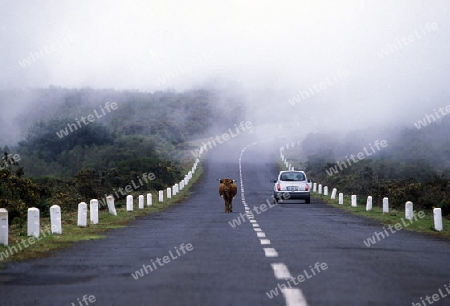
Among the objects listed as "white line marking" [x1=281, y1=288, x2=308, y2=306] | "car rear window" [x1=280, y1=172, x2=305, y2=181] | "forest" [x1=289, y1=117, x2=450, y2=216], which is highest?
"white line marking" [x1=281, y1=288, x2=308, y2=306]

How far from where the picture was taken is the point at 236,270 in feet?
36.9

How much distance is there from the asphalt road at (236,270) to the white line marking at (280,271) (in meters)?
0.01

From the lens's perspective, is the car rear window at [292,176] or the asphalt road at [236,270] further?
the car rear window at [292,176]

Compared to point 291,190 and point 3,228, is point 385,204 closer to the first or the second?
point 291,190

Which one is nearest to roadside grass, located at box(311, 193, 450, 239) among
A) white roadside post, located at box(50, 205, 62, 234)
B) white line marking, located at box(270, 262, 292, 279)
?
white line marking, located at box(270, 262, 292, 279)

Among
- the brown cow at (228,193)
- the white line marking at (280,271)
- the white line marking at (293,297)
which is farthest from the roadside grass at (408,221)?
the white line marking at (293,297)

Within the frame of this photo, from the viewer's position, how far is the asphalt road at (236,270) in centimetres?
887

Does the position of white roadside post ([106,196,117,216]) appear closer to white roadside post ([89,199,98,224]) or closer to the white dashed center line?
white roadside post ([89,199,98,224])

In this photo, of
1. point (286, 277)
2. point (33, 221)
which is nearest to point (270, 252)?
point (286, 277)

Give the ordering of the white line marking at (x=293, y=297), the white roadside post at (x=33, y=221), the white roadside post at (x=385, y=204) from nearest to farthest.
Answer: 1. the white line marking at (x=293, y=297)
2. the white roadside post at (x=33, y=221)
3. the white roadside post at (x=385, y=204)

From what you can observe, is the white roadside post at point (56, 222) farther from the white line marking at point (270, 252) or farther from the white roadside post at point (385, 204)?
the white roadside post at point (385, 204)

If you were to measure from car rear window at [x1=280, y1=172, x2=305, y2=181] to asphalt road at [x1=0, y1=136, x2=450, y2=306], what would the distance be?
2069 cm

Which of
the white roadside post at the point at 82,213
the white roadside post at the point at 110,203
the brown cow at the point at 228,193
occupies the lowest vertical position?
the brown cow at the point at 228,193

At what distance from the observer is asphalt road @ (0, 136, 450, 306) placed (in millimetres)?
8867
